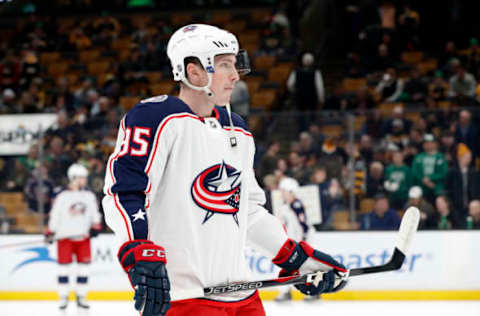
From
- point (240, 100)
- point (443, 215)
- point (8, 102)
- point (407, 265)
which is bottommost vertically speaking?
point (407, 265)

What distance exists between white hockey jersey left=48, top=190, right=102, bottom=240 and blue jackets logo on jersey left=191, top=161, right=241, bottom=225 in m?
5.54

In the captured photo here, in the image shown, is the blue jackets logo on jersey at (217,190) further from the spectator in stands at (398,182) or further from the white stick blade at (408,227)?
the spectator in stands at (398,182)

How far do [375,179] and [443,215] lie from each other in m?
0.75

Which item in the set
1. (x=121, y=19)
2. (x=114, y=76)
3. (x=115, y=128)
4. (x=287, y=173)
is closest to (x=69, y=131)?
(x=115, y=128)

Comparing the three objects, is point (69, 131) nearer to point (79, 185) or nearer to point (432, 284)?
point (79, 185)

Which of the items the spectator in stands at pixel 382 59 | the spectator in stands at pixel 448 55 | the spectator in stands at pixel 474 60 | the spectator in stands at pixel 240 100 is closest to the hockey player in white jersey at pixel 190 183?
the spectator in stands at pixel 240 100

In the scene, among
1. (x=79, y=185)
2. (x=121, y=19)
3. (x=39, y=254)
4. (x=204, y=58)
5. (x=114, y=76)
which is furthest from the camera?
(x=121, y=19)

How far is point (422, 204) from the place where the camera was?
7945 millimetres

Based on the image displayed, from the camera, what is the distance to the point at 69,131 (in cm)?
857

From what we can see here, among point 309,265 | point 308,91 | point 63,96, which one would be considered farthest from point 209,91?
point 63,96

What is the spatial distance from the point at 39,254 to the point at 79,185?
3.48 ft

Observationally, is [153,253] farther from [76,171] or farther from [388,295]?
[388,295]

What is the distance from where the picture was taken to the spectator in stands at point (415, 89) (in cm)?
978

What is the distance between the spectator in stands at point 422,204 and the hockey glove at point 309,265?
551 cm
